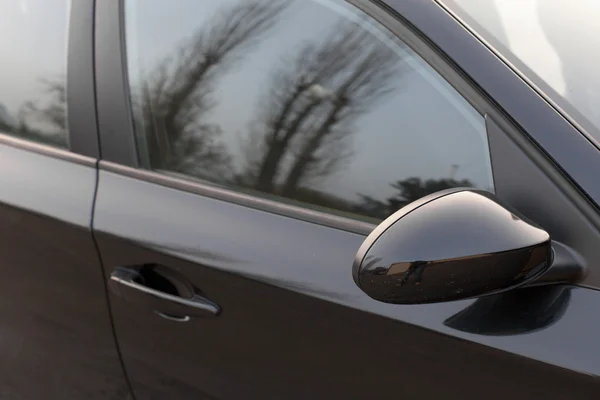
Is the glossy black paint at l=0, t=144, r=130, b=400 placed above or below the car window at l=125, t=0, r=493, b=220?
below

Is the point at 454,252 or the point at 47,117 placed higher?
the point at 454,252

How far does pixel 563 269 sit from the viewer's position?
976 mm

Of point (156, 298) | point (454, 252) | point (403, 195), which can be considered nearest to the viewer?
point (454, 252)

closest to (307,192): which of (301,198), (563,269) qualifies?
(301,198)

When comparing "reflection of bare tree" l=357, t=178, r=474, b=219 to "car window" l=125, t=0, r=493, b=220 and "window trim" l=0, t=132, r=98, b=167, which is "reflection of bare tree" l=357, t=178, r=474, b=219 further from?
"window trim" l=0, t=132, r=98, b=167

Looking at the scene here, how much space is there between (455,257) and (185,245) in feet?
1.92

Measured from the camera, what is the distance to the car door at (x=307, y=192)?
101cm

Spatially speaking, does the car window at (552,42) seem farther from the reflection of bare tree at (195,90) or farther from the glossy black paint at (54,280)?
the glossy black paint at (54,280)

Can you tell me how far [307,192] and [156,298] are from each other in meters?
0.39

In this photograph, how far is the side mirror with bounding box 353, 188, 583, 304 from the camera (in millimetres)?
909

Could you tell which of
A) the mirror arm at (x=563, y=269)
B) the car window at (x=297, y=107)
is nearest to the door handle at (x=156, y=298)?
the car window at (x=297, y=107)

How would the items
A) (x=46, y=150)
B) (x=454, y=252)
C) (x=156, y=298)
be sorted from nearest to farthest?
(x=454, y=252) < (x=156, y=298) < (x=46, y=150)

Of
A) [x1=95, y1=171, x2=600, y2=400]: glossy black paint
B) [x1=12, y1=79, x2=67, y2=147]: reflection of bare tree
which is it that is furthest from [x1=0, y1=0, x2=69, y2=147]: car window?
[x1=95, y1=171, x2=600, y2=400]: glossy black paint

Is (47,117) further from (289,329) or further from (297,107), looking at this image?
(289,329)
